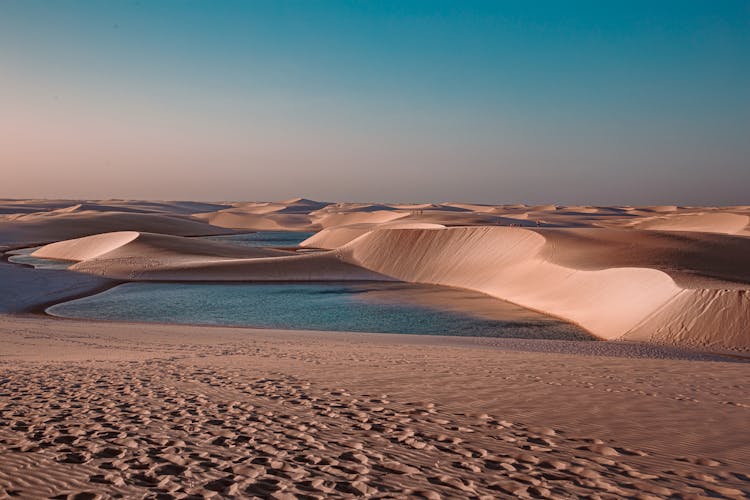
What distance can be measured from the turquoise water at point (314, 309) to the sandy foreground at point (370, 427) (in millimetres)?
7826

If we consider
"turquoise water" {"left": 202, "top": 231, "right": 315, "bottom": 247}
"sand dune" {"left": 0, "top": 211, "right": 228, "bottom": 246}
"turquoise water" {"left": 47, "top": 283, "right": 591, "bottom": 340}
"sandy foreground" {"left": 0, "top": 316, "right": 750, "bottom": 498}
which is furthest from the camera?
"turquoise water" {"left": 202, "top": 231, "right": 315, "bottom": 247}

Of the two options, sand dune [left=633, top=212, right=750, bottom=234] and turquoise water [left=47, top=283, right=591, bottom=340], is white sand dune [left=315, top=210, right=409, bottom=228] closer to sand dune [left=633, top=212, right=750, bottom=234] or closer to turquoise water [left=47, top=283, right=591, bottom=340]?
sand dune [left=633, top=212, right=750, bottom=234]

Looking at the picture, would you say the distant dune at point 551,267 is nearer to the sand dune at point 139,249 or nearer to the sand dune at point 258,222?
the sand dune at point 139,249

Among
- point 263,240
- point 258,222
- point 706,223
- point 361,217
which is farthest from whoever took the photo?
point 258,222

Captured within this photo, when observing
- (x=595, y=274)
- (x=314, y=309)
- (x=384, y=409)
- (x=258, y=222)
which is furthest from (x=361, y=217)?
(x=384, y=409)

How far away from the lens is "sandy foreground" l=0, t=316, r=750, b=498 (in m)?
4.39

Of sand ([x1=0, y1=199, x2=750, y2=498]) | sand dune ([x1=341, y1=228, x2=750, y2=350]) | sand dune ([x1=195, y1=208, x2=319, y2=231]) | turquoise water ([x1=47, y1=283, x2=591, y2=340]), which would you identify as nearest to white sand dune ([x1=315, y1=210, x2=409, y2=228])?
sand dune ([x1=195, y1=208, x2=319, y2=231])

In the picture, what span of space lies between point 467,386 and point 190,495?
14.9 feet

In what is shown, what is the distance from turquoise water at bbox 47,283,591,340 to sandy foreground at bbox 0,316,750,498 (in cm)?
783

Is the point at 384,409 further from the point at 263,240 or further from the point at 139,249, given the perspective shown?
the point at 263,240

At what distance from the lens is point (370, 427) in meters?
5.84

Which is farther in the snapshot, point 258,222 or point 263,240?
point 258,222

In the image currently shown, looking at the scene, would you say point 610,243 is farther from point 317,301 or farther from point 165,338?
point 165,338

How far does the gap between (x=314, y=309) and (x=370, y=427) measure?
1681 centimetres
